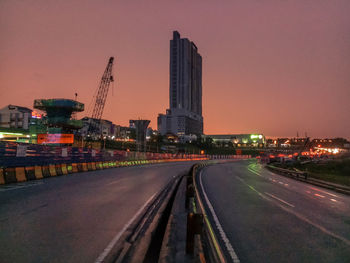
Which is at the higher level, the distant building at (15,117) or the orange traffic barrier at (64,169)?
the distant building at (15,117)

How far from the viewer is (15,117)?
120125 millimetres

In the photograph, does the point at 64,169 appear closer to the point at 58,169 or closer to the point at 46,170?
the point at 58,169

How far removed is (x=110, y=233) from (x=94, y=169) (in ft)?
81.4

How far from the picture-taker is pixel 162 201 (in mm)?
11141

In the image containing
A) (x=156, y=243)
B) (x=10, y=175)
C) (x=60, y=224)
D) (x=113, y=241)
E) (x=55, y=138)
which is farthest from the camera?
(x=55, y=138)

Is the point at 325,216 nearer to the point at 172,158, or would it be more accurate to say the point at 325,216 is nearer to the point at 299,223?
the point at 299,223

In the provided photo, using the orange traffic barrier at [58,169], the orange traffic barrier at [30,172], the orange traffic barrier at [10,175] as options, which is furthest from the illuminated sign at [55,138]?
the orange traffic barrier at [10,175]

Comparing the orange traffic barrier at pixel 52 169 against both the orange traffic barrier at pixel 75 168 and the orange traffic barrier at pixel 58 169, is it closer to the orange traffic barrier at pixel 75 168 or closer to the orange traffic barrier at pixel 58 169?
the orange traffic barrier at pixel 58 169

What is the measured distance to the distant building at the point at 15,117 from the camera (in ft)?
391

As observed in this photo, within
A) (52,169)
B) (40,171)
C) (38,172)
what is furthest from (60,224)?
(52,169)

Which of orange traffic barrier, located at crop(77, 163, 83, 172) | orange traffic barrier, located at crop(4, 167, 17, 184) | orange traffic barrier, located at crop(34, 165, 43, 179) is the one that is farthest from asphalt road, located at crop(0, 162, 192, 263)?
orange traffic barrier, located at crop(77, 163, 83, 172)

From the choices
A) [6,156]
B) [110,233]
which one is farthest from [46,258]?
[6,156]

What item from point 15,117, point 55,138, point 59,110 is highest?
point 15,117

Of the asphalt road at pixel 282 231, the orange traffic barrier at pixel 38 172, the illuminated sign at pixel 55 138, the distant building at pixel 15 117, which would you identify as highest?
the distant building at pixel 15 117
